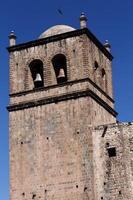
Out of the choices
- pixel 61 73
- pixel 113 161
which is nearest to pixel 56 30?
pixel 61 73

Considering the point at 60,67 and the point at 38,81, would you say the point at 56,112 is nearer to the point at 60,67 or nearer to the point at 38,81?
the point at 38,81

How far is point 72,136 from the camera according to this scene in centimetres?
3178

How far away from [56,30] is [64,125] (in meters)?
5.52

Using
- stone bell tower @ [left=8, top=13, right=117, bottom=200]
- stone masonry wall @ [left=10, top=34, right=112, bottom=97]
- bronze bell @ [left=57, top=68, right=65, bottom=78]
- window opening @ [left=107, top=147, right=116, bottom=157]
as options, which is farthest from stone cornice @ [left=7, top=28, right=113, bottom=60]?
window opening @ [left=107, top=147, right=116, bottom=157]

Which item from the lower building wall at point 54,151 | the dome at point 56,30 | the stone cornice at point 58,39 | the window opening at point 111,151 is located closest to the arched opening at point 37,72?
the stone cornice at point 58,39

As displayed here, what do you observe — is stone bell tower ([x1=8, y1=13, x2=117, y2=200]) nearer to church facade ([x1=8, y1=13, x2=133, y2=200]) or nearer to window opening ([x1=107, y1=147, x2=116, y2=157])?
church facade ([x1=8, y1=13, x2=133, y2=200])

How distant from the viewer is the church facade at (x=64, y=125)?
30.9 metres

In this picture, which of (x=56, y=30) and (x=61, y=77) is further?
(x=56, y=30)

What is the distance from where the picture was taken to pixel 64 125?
105 feet

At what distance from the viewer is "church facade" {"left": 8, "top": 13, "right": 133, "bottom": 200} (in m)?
30.9

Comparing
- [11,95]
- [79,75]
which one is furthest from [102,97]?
[11,95]

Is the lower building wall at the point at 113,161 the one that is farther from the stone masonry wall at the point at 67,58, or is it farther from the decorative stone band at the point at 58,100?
the stone masonry wall at the point at 67,58

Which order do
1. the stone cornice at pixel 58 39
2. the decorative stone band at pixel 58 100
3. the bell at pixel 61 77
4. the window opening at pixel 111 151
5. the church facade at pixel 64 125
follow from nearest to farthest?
the church facade at pixel 64 125 < the window opening at pixel 111 151 < the decorative stone band at pixel 58 100 < the stone cornice at pixel 58 39 < the bell at pixel 61 77

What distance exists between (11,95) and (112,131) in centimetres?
573
